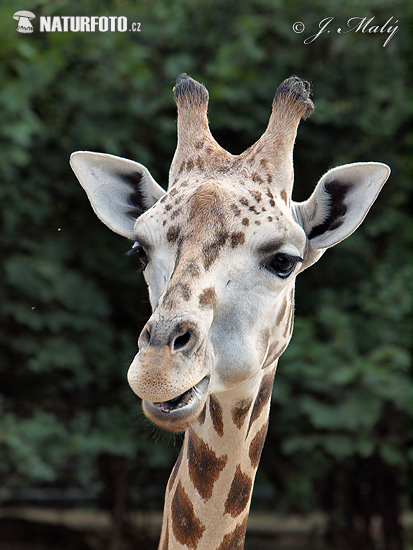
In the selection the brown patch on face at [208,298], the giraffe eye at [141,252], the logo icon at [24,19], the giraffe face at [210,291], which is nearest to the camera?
the giraffe face at [210,291]

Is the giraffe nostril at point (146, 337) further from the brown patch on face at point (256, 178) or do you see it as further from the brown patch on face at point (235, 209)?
the brown patch on face at point (256, 178)

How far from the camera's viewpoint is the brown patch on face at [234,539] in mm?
2496

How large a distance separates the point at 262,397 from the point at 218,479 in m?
0.34

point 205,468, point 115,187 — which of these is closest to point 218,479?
point 205,468

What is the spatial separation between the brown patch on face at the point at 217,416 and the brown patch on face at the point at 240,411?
46 mm

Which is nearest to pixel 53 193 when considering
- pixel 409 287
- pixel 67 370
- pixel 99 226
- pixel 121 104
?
pixel 99 226

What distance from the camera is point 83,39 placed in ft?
20.5

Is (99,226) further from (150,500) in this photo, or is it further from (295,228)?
(295,228)

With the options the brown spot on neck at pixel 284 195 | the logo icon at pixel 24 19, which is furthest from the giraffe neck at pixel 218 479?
the logo icon at pixel 24 19

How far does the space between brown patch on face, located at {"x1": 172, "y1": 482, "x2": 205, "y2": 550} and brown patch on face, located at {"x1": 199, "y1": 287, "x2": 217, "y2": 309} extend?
810 mm

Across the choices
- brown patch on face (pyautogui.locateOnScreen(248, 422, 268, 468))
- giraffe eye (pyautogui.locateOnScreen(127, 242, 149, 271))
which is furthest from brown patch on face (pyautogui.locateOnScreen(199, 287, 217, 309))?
brown patch on face (pyautogui.locateOnScreen(248, 422, 268, 468))

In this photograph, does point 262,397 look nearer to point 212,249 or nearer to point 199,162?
point 212,249

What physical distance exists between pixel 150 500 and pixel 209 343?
251 inches

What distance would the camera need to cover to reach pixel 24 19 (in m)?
5.84
